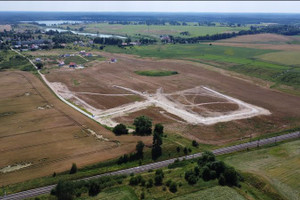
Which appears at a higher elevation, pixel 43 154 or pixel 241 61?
pixel 241 61

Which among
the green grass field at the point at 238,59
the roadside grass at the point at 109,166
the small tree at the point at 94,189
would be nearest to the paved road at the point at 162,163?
the roadside grass at the point at 109,166

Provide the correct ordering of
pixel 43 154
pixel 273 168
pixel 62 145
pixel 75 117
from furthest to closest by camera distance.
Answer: pixel 75 117 < pixel 62 145 < pixel 43 154 < pixel 273 168

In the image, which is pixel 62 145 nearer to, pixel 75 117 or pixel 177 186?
pixel 75 117

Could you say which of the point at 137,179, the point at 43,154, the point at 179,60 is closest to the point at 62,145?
the point at 43,154

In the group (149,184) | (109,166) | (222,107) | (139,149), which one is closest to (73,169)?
(109,166)

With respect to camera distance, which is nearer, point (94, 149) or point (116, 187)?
point (116, 187)

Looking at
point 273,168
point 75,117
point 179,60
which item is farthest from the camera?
point 179,60
